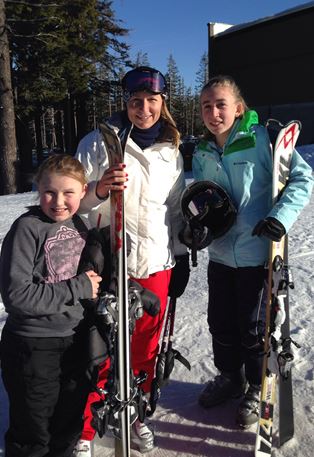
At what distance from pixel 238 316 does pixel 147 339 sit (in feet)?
1.77

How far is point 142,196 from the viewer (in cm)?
215

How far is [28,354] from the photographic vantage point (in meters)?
1.83

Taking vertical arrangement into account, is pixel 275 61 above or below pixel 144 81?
above

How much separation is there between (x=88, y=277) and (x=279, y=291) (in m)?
0.99

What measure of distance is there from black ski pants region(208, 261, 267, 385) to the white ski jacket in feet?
1.40

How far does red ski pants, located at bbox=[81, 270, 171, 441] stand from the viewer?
2.27 meters

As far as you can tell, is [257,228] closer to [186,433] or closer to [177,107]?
[186,433]

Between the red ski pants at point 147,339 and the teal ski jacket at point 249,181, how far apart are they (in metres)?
0.42

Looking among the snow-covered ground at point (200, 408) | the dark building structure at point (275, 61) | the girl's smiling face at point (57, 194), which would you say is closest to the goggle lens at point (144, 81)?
the girl's smiling face at point (57, 194)

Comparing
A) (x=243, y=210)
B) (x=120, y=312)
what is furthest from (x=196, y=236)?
(x=120, y=312)

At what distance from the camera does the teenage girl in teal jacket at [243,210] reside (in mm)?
2207

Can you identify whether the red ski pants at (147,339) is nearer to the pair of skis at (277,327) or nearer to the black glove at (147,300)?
the black glove at (147,300)

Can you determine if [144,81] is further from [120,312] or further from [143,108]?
[120,312]

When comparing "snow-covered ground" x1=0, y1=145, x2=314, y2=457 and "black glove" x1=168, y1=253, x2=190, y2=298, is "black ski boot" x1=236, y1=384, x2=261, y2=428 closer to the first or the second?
"snow-covered ground" x1=0, y1=145, x2=314, y2=457
